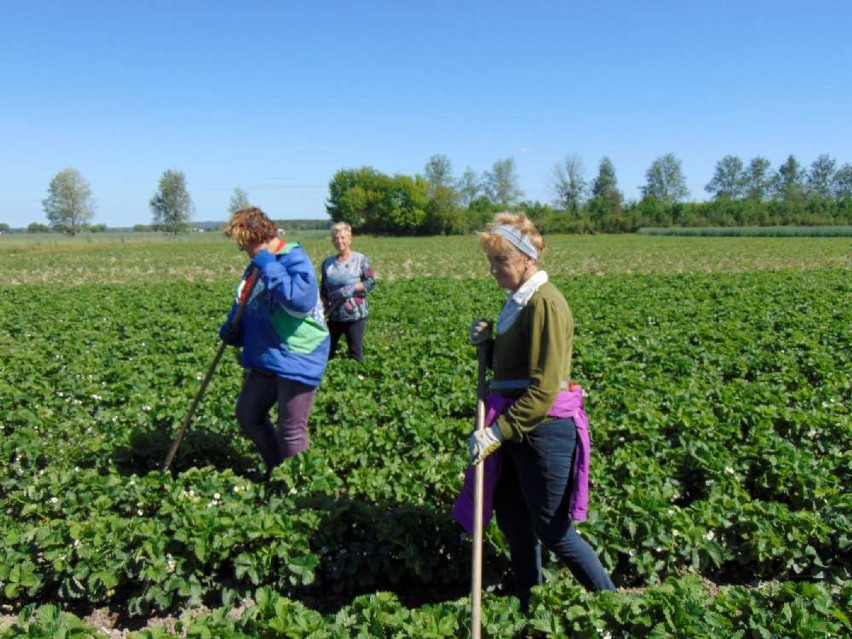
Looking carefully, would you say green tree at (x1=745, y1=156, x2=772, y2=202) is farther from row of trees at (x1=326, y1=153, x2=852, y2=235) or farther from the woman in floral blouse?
the woman in floral blouse

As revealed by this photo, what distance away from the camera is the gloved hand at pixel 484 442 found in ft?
9.47

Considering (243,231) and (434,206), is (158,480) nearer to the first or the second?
(243,231)

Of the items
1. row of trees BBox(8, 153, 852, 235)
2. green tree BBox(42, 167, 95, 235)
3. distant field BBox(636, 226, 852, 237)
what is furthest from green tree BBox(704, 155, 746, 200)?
green tree BBox(42, 167, 95, 235)

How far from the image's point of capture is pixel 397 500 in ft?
14.6

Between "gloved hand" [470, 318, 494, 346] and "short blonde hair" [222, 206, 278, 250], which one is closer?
"gloved hand" [470, 318, 494, 346]

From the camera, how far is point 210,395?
6.85 metres

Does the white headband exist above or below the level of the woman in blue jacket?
above

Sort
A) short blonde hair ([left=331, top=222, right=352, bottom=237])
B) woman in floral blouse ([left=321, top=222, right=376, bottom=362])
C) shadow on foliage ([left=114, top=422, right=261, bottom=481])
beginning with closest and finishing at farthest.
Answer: shadow on foliage ([left=114, top=422, right=261, bottom=481])
short blonde hair ([left=331, top=222, right=352, bottom=237])
woman in floral blouse ([left=321, top=222, right=376, bottom=362])

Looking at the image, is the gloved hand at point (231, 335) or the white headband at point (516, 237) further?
the gloved hand at point (231, 335)

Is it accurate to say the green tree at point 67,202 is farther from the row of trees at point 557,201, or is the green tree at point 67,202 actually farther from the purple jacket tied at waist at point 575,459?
the purple jacket tied at waist at point 575,459

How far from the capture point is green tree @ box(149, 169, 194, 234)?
10538 centimetres

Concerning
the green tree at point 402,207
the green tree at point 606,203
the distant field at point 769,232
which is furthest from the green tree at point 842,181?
the green tree at point 402,207

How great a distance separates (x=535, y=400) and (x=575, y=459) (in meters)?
0.44

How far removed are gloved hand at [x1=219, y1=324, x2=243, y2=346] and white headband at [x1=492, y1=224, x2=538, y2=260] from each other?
2.40 meters
